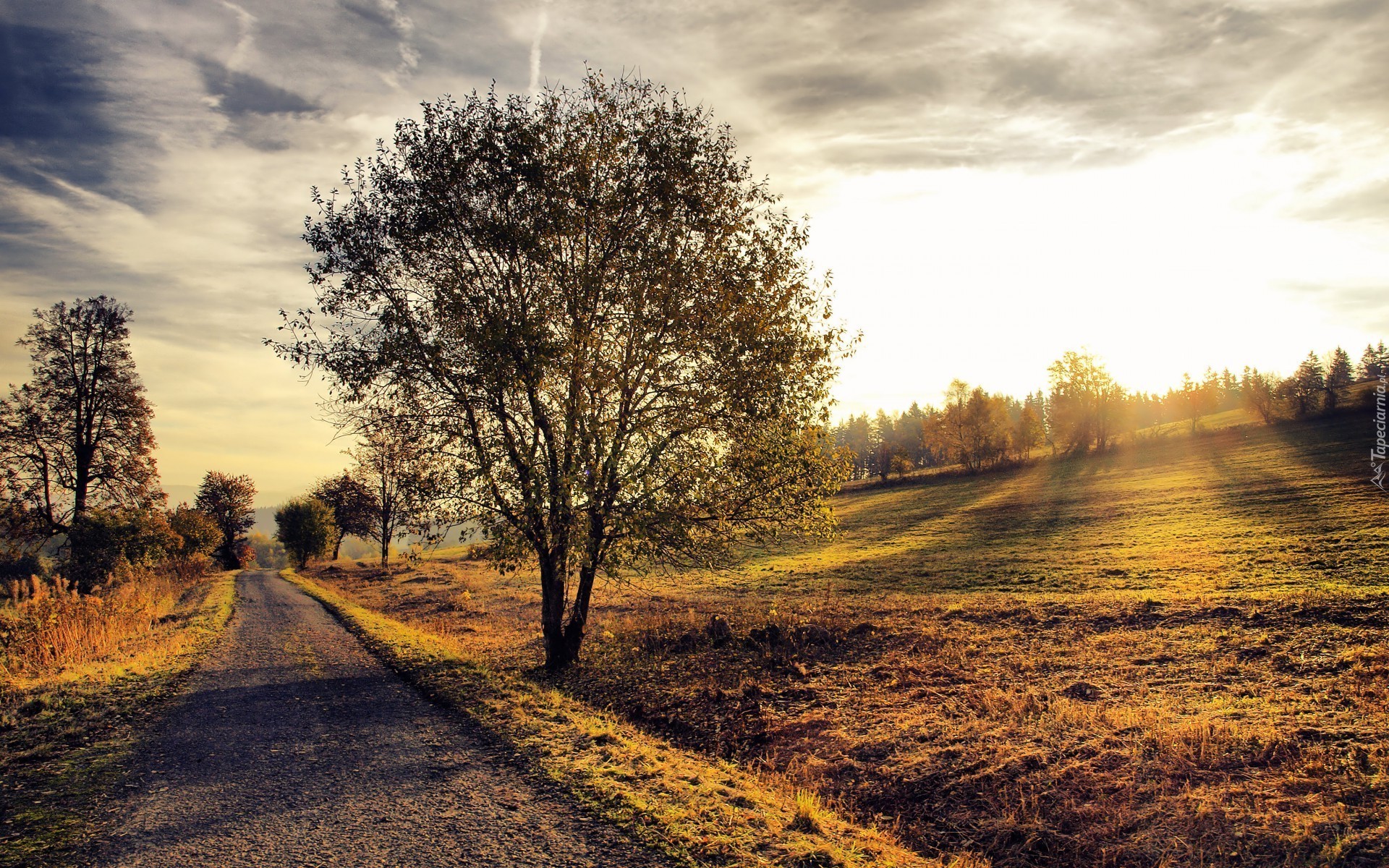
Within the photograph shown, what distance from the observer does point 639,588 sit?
32.7m

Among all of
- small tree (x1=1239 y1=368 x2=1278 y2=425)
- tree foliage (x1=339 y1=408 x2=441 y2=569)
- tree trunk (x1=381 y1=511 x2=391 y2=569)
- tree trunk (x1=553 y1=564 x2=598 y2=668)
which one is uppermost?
small tree (x1=1239 y1=368 x2=1278 y2=425)

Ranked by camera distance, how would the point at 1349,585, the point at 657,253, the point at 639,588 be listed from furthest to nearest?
the point at 639,588, the point at 1349,585, the point at 657,253

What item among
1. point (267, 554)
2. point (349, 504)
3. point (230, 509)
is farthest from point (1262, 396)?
point (267, 554)

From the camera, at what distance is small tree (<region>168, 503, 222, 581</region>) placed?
4219 cm

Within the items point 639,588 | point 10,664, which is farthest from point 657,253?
point 639,588

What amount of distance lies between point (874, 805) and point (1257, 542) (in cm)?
3239

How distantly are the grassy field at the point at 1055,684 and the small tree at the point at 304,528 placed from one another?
1249 inches

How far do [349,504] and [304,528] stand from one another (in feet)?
14.6

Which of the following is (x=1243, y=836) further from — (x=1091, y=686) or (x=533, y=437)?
(x=533, y=437)

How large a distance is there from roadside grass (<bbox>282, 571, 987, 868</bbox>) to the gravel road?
0.42 m

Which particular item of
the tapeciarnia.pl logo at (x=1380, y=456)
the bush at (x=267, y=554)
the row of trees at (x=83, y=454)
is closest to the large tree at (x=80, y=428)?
the row of trees at (x=83, y=454)

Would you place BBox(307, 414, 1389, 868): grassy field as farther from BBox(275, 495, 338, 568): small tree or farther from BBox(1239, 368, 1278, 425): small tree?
BBox(1239, 368, 1278, 425): small tree

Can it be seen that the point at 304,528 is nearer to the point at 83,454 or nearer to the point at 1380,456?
the point at 83,454

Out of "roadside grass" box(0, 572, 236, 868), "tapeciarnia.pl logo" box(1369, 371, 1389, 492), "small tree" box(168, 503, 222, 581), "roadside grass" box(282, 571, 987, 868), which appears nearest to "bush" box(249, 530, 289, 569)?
"small tree" box(168, 503, 222, 581)
